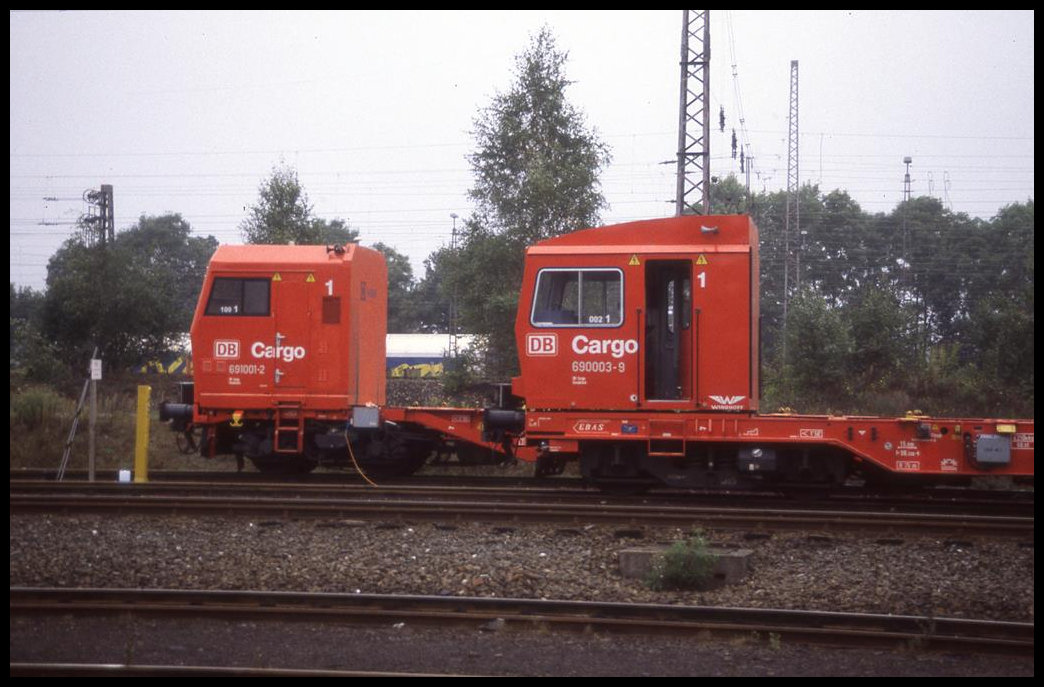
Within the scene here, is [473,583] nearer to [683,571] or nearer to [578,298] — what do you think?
[683,571]

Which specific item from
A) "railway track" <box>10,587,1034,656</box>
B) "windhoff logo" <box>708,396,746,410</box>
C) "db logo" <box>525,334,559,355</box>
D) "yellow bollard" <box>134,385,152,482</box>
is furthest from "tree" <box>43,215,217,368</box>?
"railway track" <box>10,587,1034,656</box>

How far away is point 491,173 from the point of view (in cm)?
2900

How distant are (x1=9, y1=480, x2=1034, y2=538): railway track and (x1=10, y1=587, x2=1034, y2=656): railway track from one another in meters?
3.50

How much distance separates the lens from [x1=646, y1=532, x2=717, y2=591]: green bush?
349 inches

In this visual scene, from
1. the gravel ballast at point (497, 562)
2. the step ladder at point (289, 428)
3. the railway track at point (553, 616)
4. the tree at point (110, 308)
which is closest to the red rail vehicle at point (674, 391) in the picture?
the gravel ballast at point (497, 562)

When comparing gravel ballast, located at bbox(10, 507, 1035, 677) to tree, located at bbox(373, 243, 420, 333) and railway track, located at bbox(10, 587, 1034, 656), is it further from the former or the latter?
tree, located at bbox(373, 243, 420, 333)

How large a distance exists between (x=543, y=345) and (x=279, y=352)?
460 centimetres

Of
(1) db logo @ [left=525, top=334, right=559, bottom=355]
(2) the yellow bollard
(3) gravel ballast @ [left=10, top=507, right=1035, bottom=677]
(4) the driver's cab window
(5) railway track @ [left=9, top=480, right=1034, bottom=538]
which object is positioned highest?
(4) the driver's cab window

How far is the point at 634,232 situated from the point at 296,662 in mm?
7800

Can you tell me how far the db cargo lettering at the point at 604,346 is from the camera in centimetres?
1285

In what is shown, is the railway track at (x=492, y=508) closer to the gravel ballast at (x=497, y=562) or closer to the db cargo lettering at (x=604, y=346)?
the gravel ballast at (x=497, y=562)

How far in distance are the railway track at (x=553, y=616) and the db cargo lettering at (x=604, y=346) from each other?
208 inches

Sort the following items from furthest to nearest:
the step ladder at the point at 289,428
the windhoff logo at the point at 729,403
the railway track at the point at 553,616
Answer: the step ladder at the point at 289,428, the windhoff logo at the point at 729,403, the railway track at the point at 553,616

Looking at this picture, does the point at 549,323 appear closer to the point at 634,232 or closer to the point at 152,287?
the point at 634,232
